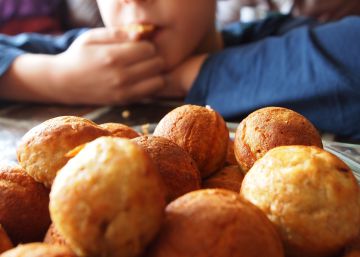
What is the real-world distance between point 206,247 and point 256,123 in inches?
7.1

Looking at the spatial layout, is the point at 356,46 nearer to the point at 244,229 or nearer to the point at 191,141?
the point at 191,141

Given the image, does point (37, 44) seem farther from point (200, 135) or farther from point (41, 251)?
point (41, 251)

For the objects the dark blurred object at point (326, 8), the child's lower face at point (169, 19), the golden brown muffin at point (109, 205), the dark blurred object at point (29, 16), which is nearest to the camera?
the golden brown muffin at point (109, 205)

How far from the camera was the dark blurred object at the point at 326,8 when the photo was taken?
6.01 ft

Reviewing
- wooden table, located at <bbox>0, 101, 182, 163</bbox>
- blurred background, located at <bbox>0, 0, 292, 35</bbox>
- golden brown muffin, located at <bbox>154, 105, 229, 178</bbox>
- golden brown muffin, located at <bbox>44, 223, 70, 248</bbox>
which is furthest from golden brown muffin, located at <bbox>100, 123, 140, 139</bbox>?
blurred background, located at <bbox>0, 0, 292, 35</bbox>

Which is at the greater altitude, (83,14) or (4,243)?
(4,243)

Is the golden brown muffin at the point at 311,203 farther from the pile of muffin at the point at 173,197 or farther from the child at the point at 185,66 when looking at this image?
the child at the point at 185,66

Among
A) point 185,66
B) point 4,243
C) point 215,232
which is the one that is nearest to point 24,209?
point 4,243

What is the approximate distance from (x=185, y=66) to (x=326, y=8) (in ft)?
3.70

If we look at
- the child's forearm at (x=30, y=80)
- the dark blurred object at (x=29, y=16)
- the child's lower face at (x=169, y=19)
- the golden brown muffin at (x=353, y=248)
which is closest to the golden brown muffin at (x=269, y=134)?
the golden brown muffin at (x=353, y=248)

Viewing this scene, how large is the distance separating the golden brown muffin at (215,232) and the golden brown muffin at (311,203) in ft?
0.07

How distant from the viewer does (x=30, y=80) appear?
3.34 feet

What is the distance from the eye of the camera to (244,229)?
0.84ft

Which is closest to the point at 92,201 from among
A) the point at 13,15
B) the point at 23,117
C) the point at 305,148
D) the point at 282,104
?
the point at 305,148
